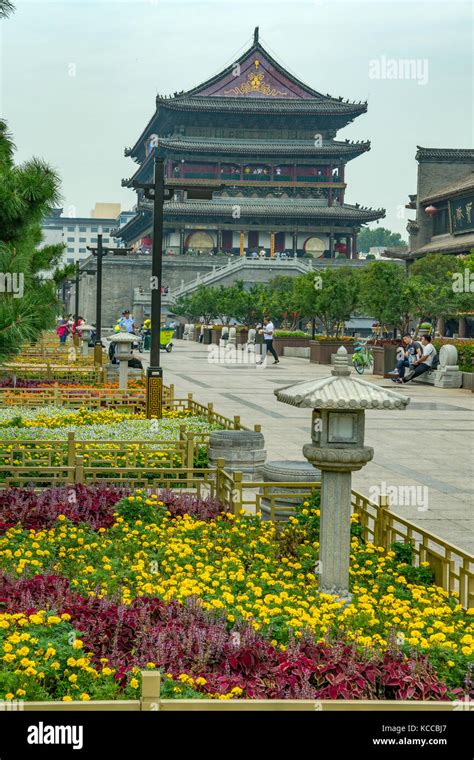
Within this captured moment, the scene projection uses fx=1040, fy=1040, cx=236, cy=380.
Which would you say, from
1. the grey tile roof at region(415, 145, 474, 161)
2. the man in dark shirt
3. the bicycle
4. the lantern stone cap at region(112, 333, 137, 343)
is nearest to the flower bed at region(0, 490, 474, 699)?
the lantern stone cap at region(112, 333, 137, 343)

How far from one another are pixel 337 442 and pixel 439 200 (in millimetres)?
50432

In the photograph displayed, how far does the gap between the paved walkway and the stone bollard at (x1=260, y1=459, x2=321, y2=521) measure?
132 cm

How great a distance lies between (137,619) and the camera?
21.3 ft

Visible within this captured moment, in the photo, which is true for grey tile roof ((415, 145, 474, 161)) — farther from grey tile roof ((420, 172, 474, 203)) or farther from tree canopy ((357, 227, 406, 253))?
tree canopy ((357, 227, 406, 253))

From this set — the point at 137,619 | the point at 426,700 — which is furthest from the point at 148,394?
Result: the point at 426,700

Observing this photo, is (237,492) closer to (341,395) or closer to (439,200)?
(341,395)

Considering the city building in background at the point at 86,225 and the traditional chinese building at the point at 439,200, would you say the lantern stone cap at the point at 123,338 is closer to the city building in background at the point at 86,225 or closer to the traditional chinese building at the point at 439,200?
the traditional chinese building at the point at 439,200

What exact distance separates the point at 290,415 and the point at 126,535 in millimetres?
12074

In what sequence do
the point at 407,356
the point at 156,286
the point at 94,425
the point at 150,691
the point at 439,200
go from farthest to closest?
1. the point at 439,200
2. the point at 407,356
3. the point at 94,425
4. the point at 156,286
5. the point at 150,691

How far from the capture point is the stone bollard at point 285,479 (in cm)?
1019

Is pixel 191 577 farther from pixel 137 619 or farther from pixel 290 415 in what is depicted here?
pixel 290 415

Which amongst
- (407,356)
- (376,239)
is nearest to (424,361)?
(407,356)

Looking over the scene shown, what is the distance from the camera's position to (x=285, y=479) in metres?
10.6
